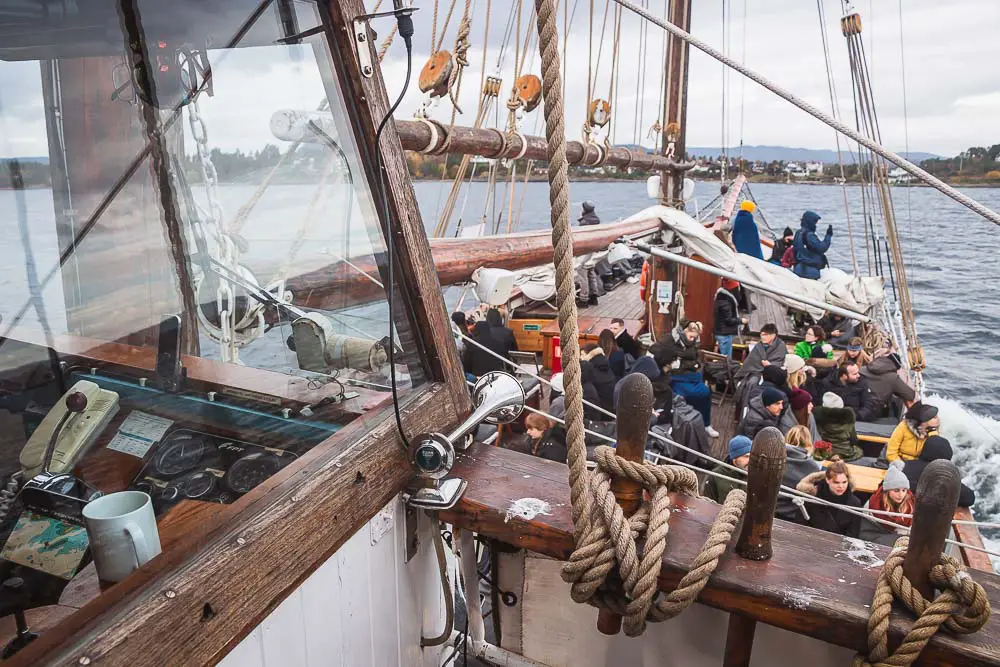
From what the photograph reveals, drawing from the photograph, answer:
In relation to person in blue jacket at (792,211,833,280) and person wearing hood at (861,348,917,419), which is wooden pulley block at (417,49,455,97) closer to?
person wearing hood at (861,348,917,419)

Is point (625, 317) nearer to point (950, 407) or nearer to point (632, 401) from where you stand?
point (950, 407)

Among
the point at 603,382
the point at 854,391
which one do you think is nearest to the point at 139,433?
the point at 603,382

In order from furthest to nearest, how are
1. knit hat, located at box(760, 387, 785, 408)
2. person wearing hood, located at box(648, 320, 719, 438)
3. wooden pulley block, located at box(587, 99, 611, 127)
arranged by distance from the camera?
wooden pulley block, located at box(587, 99, 611, 127), person wearing hood, located at box(648, 320, 719, 438), knit hat, located at box(760, 387, 785, 408)

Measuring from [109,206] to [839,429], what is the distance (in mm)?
5871

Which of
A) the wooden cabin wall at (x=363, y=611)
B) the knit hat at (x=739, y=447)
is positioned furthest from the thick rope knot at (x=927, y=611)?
the knit hat at (x=739, y=447)

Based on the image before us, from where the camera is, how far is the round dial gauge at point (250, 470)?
1242 millimetres

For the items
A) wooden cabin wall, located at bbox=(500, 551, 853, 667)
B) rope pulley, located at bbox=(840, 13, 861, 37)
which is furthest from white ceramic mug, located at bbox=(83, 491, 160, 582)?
rope pulley, located at bbox=(840, 13, 861, 37)

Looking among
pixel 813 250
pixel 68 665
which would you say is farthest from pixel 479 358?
pixel 813 250

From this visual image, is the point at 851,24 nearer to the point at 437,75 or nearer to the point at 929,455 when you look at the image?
the point at 929,455

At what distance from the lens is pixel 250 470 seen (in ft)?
4.21

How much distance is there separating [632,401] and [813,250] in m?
9.27

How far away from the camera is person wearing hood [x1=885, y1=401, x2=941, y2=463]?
4.99 m

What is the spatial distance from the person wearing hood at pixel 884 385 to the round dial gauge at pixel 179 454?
22.5ft

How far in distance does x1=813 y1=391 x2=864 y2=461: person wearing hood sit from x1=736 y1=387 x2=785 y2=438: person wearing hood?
104cm
